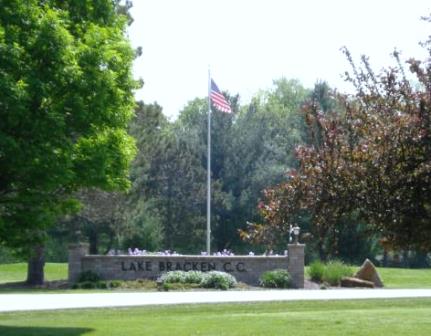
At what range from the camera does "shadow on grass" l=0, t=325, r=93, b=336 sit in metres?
16.8

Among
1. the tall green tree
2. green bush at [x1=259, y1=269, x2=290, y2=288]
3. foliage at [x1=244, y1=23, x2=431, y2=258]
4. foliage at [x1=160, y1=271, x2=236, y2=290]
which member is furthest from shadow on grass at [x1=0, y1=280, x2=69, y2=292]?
foliage at [x1=244, y1=23, x2=431, y2=258]

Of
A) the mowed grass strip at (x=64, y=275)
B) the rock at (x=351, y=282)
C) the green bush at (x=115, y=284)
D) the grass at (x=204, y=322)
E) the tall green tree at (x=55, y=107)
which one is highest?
the tall green tree at (x=55, y=107)

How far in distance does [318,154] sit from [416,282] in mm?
33380

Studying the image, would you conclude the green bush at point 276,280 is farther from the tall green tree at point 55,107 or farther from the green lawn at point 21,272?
the tall green tree at point 55,107

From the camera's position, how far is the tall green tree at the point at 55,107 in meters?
15.6

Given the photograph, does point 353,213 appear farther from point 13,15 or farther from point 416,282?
point 416,282

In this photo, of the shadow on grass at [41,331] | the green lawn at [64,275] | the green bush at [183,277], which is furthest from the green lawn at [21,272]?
the shadow on grass at [41,331]

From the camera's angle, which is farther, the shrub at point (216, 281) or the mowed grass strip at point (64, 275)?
the mowed grass strip at point (64, 275)

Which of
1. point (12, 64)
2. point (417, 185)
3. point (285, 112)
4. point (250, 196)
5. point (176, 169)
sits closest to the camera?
point (417, 185)

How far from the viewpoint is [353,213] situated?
10.2 metres

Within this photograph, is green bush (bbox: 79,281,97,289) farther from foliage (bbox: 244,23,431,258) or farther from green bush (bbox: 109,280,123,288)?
foliage (bbox: 244,23,431,258)

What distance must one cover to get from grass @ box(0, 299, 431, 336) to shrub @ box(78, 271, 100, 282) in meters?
11.8

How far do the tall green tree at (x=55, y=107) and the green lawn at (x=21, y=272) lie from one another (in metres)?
26.0

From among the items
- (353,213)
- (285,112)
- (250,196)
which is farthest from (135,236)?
(353,213)
